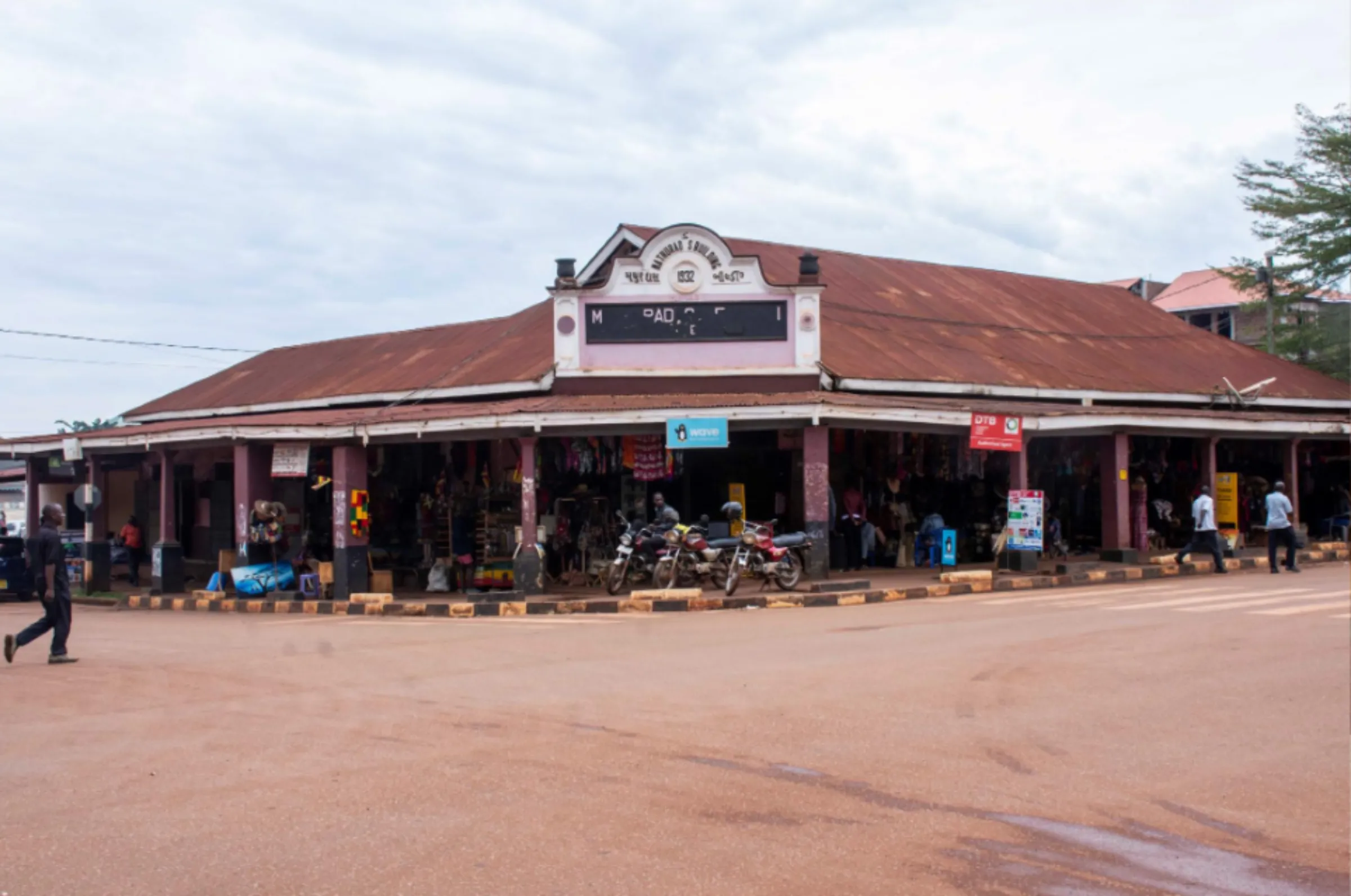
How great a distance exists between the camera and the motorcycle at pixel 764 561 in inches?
732

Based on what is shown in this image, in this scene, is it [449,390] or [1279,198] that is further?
[1279,198]

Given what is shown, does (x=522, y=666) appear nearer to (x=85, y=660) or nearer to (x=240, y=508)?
(x=85, y=660)

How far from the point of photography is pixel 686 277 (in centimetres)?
2159

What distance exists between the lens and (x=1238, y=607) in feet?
51.3

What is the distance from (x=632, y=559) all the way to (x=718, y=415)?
2632 millimetres

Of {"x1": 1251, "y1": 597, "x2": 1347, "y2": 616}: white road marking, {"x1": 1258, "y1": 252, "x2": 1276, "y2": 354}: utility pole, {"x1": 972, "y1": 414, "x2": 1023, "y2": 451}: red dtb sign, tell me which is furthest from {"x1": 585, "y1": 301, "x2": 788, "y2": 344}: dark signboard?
{"x1": 1258, "y1": 252, "x2": 1276, "y2": 354}: utility pole

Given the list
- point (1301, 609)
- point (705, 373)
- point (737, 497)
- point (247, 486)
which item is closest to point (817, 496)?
point (737, 497)

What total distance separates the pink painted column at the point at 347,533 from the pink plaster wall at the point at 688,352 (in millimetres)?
4383

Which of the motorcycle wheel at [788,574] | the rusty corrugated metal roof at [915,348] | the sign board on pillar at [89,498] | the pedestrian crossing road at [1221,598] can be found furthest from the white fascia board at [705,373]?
the sign board on pillar at [89,498]

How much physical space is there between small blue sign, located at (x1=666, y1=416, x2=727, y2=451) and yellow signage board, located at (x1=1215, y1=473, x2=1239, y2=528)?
11394 millimetres

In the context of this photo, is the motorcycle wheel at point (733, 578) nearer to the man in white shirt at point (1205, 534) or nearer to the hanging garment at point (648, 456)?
the hanging garment at point (648, 456)

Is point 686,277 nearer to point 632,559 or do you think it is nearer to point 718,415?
point 718,415

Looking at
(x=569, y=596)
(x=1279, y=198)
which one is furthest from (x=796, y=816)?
(x=1279, y=198)

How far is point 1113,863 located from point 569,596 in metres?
14.2
